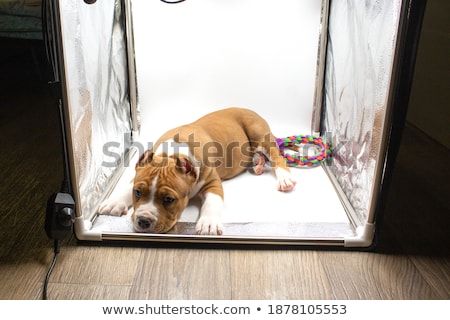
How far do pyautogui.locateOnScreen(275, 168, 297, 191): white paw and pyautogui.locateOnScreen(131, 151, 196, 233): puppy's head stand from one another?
1.07ft

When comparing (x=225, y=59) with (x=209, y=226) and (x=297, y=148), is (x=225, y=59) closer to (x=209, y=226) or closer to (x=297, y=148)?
(x=297, y=148)

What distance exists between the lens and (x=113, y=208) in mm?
1360

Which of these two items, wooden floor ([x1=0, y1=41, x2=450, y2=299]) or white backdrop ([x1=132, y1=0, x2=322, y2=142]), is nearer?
wooden floor ([x1=0, y1=41, x2=450, y2=299])

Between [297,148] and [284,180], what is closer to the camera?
[284,180]

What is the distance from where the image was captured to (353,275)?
1131mm

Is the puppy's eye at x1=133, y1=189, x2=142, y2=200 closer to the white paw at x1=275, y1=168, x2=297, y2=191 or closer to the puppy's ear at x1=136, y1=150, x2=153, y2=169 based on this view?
the puppy's ear at x1=136, y1=150, x2=153, y2=169

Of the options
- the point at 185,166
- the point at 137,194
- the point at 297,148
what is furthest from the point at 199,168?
the point at 297,148

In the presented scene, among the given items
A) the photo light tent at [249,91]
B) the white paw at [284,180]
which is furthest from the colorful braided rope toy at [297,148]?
the white paw at [284,180]

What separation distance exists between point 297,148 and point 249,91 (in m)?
0.32

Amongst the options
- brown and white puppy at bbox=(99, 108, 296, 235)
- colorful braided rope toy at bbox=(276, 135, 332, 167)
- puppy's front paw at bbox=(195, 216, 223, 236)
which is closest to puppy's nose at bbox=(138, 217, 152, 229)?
brown and white puppy at bbox=(99, 108, 296, 235)

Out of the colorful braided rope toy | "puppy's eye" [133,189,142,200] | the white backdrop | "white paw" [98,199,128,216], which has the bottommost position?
"white paw" [98,199,128,216]

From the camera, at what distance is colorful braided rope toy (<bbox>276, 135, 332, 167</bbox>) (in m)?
1.72
